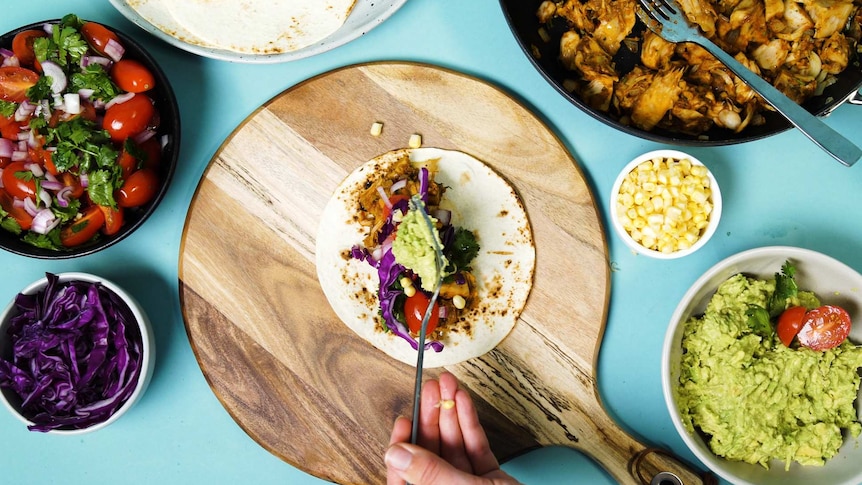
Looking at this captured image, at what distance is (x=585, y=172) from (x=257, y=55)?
4.07ft

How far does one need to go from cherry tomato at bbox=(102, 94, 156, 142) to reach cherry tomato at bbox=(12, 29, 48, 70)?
12.3 inches

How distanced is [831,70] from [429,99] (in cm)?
130

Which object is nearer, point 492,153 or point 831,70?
point 831,70

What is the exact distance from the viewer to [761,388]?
6.57 ft

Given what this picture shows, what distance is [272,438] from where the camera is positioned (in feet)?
7.43

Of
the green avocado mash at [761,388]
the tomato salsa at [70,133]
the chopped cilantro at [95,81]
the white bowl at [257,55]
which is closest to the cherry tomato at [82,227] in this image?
the tomato salsa at [70,133]

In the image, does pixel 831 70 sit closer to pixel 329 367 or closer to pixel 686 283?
pixel 686 283

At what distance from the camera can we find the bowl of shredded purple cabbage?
212cm

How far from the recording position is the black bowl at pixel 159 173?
208 cm

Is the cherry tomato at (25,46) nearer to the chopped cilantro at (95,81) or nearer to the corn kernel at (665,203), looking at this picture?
the chopped cilantro at (95,81)

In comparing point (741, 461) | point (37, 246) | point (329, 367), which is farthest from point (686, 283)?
point (37, 246)

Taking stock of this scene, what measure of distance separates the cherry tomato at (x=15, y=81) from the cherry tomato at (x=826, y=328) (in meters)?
2.61

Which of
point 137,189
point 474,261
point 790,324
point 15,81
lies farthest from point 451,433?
point 15,81

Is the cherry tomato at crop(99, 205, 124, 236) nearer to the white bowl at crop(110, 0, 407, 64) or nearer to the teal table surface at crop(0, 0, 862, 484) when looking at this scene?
the teal table surface at crop(0, 0, 862, 484)
